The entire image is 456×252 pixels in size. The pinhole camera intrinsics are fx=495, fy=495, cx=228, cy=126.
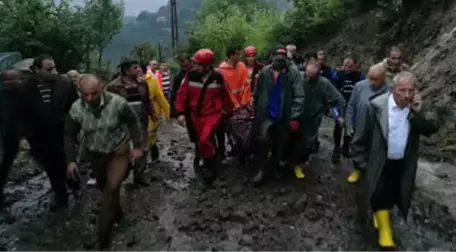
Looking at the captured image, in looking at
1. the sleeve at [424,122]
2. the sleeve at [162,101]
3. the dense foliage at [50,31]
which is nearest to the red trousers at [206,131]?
the sleeve at [162,101]

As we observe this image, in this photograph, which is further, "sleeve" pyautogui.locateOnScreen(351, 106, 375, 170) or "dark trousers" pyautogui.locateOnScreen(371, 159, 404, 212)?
"sleeve" pyautogui.locateOnScreen(351, 106, 375, 170)

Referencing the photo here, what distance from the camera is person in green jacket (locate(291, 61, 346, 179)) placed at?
707cm

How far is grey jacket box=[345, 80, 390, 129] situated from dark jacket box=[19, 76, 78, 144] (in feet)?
11.9

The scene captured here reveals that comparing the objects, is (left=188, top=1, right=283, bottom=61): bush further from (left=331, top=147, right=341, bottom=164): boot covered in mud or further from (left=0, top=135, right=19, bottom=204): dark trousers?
(left=0, top=135, right=19, bottom=204): dark trousers

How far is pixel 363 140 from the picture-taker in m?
5.31

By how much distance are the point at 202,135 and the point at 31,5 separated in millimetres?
14535

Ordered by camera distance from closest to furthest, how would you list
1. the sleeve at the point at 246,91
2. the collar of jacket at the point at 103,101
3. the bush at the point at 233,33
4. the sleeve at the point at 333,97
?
the collar of jacket at the point at 103,101 < the sleeve at the point at 333,97 < the sleeve at the point at 246,91 < the bush at the point at 233,33

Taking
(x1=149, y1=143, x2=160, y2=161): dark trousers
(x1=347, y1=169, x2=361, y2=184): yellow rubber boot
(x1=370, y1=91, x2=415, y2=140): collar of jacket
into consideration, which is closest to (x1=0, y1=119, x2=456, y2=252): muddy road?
(x1=347, y1=169, x2=361, y2=184): yellow rubber boot

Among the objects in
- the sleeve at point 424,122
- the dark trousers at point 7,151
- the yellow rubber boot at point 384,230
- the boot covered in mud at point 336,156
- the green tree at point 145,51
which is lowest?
the green tree at point 145,51

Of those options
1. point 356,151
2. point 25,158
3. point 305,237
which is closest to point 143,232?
point 305,237

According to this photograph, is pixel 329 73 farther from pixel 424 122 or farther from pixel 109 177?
pixel 109 177

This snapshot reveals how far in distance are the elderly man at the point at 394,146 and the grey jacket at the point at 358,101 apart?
143cm

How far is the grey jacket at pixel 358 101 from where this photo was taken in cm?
645

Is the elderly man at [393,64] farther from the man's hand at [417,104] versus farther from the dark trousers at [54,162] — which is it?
the dark trousers at [54,162]
